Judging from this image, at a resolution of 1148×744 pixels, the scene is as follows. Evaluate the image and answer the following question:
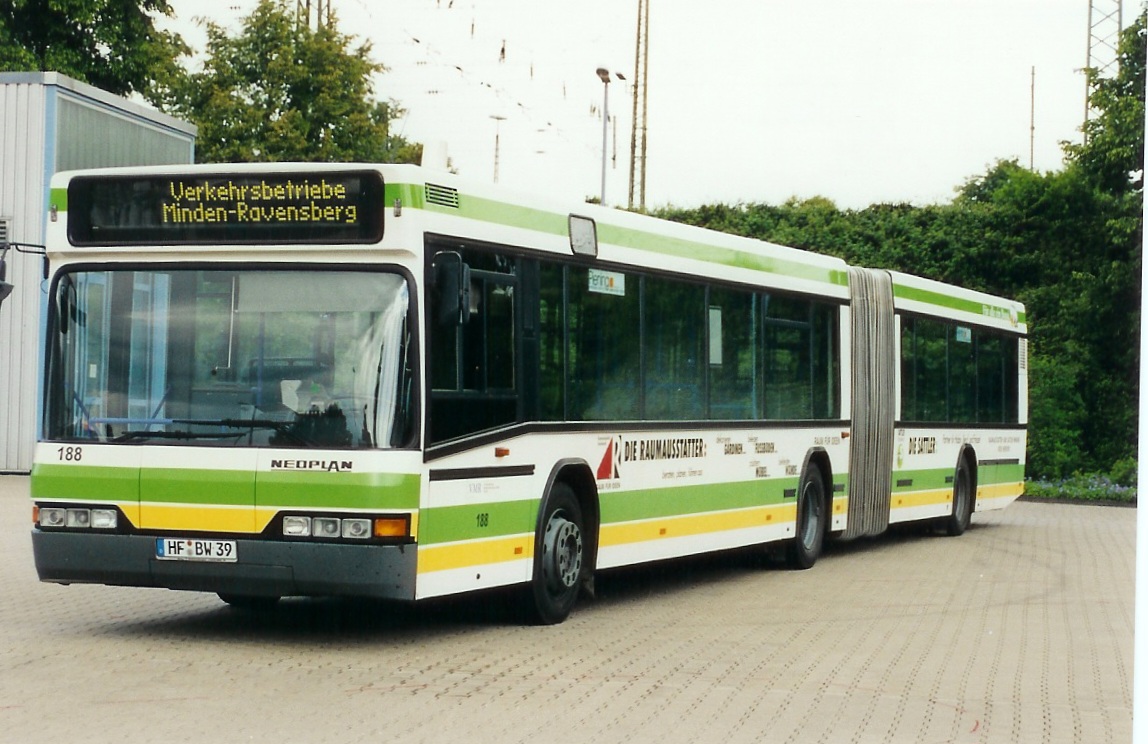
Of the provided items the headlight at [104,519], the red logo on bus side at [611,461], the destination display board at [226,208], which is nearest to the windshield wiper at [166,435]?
the headlight at [104,519]

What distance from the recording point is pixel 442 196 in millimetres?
11180

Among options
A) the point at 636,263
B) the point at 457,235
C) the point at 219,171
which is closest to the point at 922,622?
the point at 636,263

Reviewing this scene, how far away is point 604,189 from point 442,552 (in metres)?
36.5

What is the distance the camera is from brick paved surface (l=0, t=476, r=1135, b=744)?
8.45 m

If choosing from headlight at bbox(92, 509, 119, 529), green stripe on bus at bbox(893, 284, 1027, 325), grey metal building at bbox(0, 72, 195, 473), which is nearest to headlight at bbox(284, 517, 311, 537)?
headlight at bbox(92, 509, 119, 529)

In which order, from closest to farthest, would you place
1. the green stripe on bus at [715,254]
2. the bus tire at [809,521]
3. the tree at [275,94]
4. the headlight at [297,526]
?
1. the headlight at [297,526]
2. the green stripe on bus at [715,254]
3. the bus tire at [809,521]
4. the tree at [275,94]

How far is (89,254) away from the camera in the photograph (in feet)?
37.2

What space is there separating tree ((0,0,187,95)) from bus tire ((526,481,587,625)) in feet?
111

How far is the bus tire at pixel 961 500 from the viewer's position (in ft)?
73.8

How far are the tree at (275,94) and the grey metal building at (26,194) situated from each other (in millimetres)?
16542

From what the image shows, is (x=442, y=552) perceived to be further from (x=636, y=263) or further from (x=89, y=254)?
(x=636, y=263)

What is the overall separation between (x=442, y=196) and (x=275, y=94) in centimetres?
3794

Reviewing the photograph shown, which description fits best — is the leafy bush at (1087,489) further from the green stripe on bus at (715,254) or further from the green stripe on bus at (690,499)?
the green stripe on bus at (690,499)

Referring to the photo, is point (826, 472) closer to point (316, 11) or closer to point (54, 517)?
point (54, 517)
